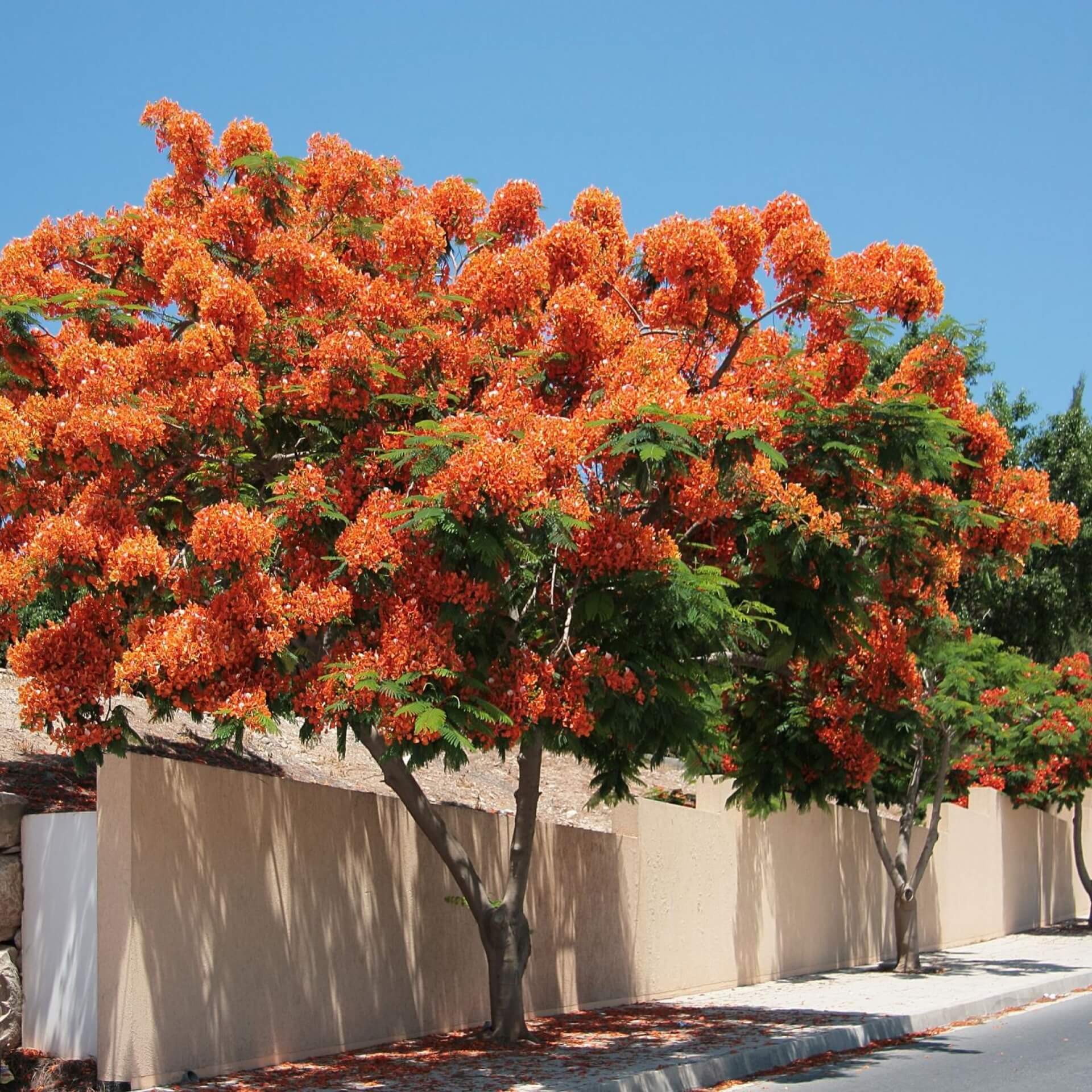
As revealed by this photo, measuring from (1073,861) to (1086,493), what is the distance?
29.1 feet

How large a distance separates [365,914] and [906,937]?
904 centimetres

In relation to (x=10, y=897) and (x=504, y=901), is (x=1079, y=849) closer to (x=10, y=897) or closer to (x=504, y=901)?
(x=504, y=901)

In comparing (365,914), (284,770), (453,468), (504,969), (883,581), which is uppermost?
(453,468)

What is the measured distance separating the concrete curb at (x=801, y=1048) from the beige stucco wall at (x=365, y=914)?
257 cm

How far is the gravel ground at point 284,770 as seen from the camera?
477 inches

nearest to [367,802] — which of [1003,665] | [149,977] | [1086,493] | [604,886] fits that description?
[149,977]

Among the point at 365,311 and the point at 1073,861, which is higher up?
the point at 365,311

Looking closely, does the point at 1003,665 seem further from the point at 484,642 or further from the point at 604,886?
the point at 484,642

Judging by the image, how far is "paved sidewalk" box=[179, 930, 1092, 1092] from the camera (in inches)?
377

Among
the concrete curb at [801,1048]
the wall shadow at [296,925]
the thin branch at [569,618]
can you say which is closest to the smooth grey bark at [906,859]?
the concrete curb at [801,1048]

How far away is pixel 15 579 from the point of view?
8.91 metres

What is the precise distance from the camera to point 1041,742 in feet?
71.4

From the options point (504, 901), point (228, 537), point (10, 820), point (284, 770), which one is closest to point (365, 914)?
point (504, 901)

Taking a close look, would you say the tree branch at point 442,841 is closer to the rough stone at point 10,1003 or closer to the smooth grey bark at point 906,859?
the rough stone at point 10,1003
